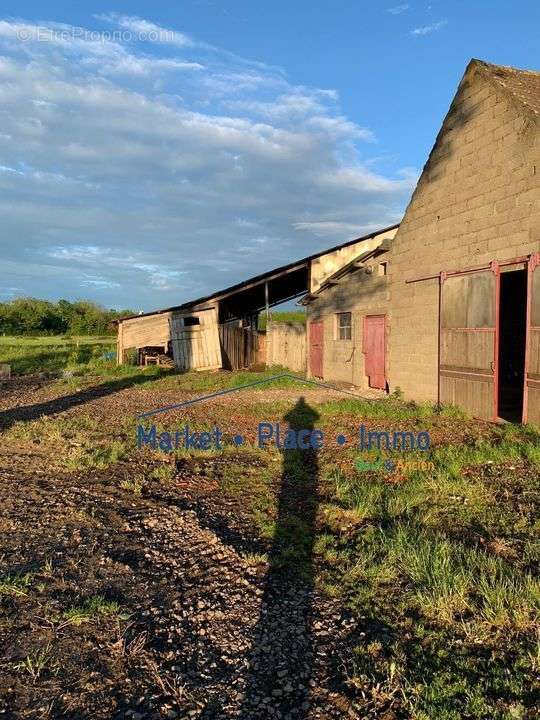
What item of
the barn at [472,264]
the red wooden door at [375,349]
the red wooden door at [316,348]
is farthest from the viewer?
the red wooden door at [316,348]

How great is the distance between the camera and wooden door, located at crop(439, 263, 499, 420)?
350 inches

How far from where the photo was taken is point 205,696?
2.51 m

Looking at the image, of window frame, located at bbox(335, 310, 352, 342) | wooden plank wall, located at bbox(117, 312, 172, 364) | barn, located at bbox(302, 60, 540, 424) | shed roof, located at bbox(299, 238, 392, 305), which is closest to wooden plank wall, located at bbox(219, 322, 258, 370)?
wooden plank wall, located at bbox(117, 312, 172, 364)

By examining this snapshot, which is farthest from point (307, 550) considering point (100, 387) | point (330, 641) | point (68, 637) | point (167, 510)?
point (100, 387)

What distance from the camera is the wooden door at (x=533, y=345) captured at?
7.80m

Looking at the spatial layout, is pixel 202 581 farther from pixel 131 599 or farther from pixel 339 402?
pixel 339 402

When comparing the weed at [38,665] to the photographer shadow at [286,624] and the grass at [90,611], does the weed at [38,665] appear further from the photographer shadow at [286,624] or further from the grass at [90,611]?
the photographer shadow at [286,624]

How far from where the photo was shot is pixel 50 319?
58.6 m

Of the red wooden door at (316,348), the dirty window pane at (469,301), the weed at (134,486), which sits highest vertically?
the dirty window pane at (469,301)

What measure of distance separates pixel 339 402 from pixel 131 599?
8.67 metres

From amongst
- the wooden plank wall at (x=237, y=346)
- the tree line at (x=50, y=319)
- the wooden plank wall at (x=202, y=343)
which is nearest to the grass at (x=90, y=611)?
the wooden plank wall at (x=202, y=343)

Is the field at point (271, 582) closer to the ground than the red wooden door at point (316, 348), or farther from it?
closer to the ground

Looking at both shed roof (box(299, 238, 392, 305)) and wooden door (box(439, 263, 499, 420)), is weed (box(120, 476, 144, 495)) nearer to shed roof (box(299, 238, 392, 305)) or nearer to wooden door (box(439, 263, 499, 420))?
wooden door (box(439, 263, 499, 420))

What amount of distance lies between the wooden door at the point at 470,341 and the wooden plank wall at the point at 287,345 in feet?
34.5
